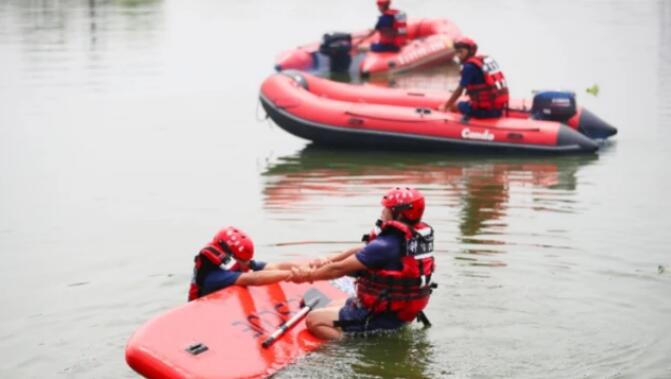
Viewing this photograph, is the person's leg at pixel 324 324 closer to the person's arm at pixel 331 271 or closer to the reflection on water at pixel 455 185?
the person's arm at pixel 331 271

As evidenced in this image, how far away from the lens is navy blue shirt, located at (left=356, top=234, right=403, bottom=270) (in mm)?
8109

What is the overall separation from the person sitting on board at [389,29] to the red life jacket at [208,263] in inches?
511

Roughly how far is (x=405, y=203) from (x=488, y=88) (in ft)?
21.9

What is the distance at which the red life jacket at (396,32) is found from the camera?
69.5 ft

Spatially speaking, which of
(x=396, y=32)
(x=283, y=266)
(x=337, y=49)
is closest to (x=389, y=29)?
(x=396, y=32)

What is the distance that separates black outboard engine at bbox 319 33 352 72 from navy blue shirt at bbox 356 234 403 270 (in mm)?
13165

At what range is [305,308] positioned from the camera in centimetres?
856

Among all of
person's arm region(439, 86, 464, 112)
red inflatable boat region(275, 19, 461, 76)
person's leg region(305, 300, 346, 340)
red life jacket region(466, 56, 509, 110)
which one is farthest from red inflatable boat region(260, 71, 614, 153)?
person's leg region(305, 300, 346, 340)

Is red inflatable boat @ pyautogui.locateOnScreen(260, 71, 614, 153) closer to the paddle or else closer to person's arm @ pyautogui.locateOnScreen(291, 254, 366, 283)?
the paddle

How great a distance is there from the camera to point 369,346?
27.6ft

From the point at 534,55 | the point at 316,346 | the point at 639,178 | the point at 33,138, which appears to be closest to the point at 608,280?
Answer: the point at 316,346

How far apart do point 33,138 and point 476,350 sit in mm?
10140

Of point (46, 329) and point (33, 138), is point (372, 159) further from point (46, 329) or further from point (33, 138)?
point (46, 329)

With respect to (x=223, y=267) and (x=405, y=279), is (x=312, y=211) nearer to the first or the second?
(x=223, y=267)
